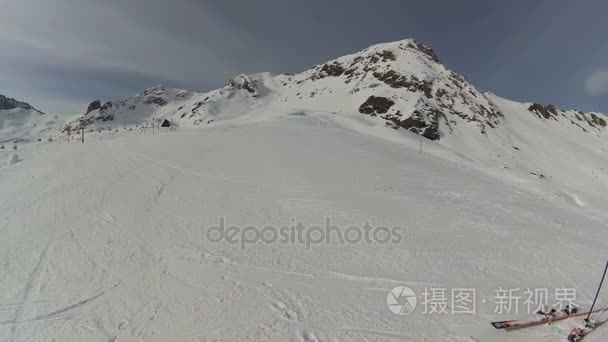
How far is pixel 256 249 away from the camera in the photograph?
25.0 feet

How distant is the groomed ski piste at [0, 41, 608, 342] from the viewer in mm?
5133

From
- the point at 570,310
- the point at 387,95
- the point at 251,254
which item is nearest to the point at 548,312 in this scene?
the point at 570,310

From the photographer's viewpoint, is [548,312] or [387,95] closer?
[548,312]

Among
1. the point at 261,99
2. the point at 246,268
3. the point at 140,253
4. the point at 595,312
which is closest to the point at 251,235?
the point at 246,268

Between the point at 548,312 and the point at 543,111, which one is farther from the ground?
the point at 543,111

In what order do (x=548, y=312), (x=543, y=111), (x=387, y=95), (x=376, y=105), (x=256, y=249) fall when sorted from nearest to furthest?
(x=548, y=312) < (x=256, y=249) < (x=376, y=105) < (x=387, y=95) < (x=543, y=111)

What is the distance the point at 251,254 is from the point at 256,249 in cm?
28

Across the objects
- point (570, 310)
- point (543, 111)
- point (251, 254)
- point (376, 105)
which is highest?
point (543, 111)

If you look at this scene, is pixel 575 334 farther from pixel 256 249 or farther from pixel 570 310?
pixel 256 249

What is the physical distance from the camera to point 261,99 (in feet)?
312

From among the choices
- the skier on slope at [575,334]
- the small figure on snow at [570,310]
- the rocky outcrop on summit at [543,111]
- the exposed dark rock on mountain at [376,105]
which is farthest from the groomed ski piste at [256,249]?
the rocky outcrop on summit at [543,111]

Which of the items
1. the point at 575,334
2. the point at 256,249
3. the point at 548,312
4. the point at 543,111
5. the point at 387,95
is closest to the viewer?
the point at 575,334

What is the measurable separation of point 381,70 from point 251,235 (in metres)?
74.2

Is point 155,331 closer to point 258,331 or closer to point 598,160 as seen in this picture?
point 258,331
